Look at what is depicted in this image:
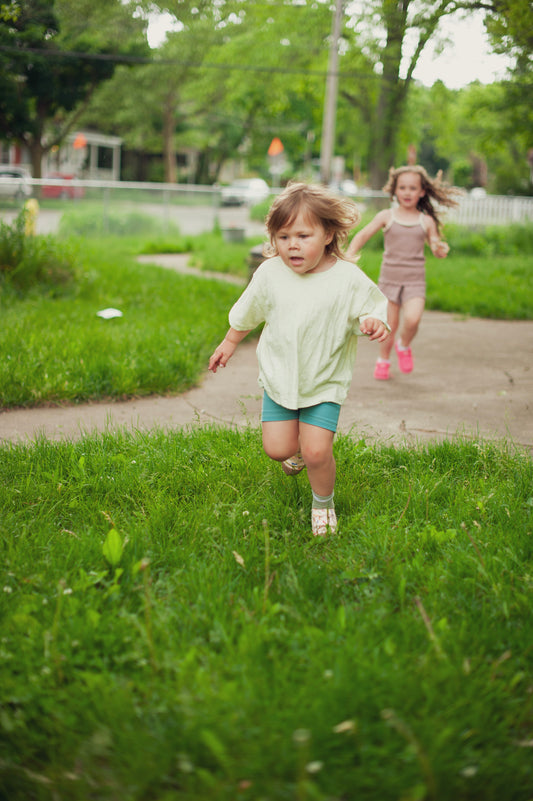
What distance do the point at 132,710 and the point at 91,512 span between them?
125cm

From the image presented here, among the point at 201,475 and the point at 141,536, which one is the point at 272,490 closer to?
the point at 201,475

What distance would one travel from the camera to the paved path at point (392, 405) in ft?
14.0

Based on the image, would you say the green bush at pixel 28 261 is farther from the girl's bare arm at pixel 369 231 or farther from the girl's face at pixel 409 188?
the girl's face at pixel 409 188

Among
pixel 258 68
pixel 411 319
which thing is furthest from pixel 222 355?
pixel 258 68

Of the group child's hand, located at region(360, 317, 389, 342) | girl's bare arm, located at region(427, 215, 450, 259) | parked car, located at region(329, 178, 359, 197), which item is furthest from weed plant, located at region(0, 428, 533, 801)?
parked car, located at region(329, 178, 359, 197)

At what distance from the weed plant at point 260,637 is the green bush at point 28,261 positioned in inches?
177

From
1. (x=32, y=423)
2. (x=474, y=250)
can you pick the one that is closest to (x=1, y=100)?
(x=474, y=250)

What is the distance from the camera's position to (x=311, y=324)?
116 inches

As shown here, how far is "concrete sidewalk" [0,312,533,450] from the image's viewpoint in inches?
167

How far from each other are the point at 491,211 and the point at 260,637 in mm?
18373

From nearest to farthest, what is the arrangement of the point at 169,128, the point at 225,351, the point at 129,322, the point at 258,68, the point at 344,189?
the point at 225,351 < the point at 129,322 < the point at 258,68 < the point at 169,128 < the point at 344,189

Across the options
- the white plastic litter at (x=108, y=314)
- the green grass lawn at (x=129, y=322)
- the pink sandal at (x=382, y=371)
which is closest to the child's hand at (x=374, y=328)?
the green grass lawn at (x=129, y=322)

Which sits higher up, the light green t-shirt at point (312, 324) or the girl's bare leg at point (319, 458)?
the light green t-shirt at point (312, 324)

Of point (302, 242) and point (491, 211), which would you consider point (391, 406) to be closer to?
point (302, 242)
